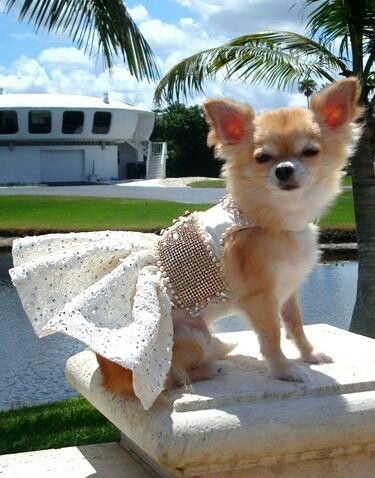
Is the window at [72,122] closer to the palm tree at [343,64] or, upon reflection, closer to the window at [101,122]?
the window at [101,122]

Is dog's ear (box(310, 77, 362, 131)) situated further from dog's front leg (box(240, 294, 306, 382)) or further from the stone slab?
the stone slab

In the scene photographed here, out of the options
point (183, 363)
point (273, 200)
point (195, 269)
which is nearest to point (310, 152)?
point (273, 200)

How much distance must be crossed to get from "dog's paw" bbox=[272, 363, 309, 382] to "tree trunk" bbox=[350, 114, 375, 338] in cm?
395

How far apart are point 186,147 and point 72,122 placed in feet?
31.3

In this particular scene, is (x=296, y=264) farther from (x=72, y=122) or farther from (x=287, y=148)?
(x=72, y=122)

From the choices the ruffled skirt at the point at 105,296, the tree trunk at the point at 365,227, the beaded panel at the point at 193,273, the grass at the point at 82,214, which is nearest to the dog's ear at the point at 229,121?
the beaded panel at the point at 193,273

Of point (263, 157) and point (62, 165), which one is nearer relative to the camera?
point (263, 157)

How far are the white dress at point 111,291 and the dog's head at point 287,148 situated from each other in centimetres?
16

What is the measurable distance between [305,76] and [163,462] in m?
5.32

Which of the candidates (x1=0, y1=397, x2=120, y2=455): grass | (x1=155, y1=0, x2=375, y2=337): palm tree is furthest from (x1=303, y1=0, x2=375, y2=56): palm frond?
(x1=0, y1=397, x2=120, y2=455): grass

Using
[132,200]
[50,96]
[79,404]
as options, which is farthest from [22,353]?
[50,96]

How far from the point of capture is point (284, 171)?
3.04 m

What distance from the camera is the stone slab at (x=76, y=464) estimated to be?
3.59m

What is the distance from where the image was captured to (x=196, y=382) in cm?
335
